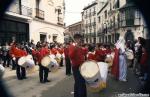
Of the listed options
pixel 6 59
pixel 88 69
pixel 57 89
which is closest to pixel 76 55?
pixel 88 69

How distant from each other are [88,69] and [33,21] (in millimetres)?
18369

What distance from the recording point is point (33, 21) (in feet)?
82.6

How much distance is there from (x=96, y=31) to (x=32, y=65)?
5845cm

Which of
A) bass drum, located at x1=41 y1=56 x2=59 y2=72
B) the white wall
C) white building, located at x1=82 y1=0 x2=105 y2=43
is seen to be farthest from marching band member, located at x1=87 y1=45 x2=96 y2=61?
white building, located at x1=82 y1=0 x2=105 y2=43

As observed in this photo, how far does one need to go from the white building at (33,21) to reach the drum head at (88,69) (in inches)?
528

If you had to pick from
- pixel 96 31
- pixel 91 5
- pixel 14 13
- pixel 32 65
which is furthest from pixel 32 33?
pixel 91 5

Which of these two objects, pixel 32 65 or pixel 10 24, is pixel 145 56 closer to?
pixel 32 65

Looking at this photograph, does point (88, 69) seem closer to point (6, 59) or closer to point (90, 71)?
point (90, 71)

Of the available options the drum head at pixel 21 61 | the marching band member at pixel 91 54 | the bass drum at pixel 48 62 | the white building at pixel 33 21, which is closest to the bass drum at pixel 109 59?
the marching band member at pixel 91 54

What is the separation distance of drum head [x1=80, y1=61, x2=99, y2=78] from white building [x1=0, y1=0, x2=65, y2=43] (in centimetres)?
1342

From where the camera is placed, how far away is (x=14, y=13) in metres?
21.9

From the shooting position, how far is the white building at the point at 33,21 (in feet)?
70.6

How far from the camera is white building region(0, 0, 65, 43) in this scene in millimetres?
21516

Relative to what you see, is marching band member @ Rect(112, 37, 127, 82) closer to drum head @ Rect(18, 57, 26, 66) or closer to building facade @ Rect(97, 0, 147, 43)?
drum head @ Rect(18, 57, 26, 66)
